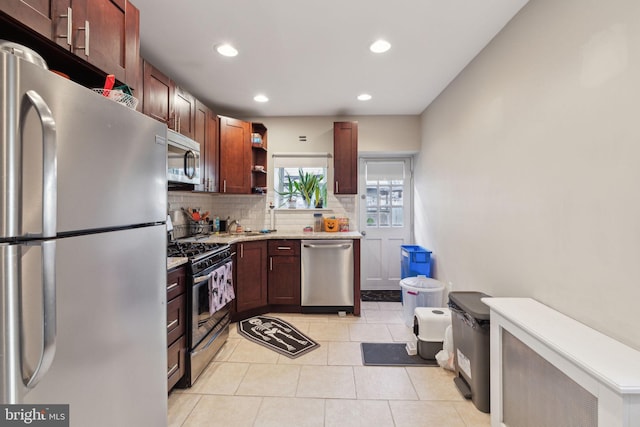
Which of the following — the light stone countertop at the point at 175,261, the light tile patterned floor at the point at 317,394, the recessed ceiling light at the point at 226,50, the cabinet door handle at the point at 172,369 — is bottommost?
the light tile patterned floor at the point at 317,394

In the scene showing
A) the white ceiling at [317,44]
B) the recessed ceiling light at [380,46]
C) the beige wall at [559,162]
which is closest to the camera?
the beige wall at [559,162]

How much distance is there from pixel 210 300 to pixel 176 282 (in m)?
0.43

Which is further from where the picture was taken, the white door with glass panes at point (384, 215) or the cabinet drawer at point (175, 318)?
the white door with glass panes at point (384, 215)

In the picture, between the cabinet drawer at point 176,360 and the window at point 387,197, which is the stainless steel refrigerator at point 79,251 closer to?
the cabinet drawer at point 176,360

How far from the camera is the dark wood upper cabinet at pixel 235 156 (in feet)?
11.5

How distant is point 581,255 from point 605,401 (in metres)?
0.72

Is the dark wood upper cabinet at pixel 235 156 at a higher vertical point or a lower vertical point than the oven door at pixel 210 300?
higher

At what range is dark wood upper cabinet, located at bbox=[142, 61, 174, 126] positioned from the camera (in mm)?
2160

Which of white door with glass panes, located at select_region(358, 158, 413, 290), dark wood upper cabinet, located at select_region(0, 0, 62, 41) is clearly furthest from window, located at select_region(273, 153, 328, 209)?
dark wood upper cabinet, located at select_region(0, 0, 62, 41)

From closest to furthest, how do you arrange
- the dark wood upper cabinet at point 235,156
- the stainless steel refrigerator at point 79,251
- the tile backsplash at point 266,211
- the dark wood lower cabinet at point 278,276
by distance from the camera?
the stainless steel refrigerator at point 79,251 → the dark wood lower cabinet at point 278,276 → the dark wood upper cabinet at point 235,156 → the tile backsplash at point 266,211

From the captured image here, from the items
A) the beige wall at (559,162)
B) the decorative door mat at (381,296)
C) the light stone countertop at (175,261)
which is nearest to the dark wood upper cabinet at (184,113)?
the light stone countertop at (175,261)

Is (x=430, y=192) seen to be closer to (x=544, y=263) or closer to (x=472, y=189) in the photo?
(x=472, y=189)

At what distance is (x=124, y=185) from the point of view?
1077mm

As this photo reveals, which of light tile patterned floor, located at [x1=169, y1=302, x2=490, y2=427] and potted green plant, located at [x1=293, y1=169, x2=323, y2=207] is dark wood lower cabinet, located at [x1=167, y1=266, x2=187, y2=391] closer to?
light tile patterned floor, located at [x1=169, y1=302, x2=490, y2=427]
